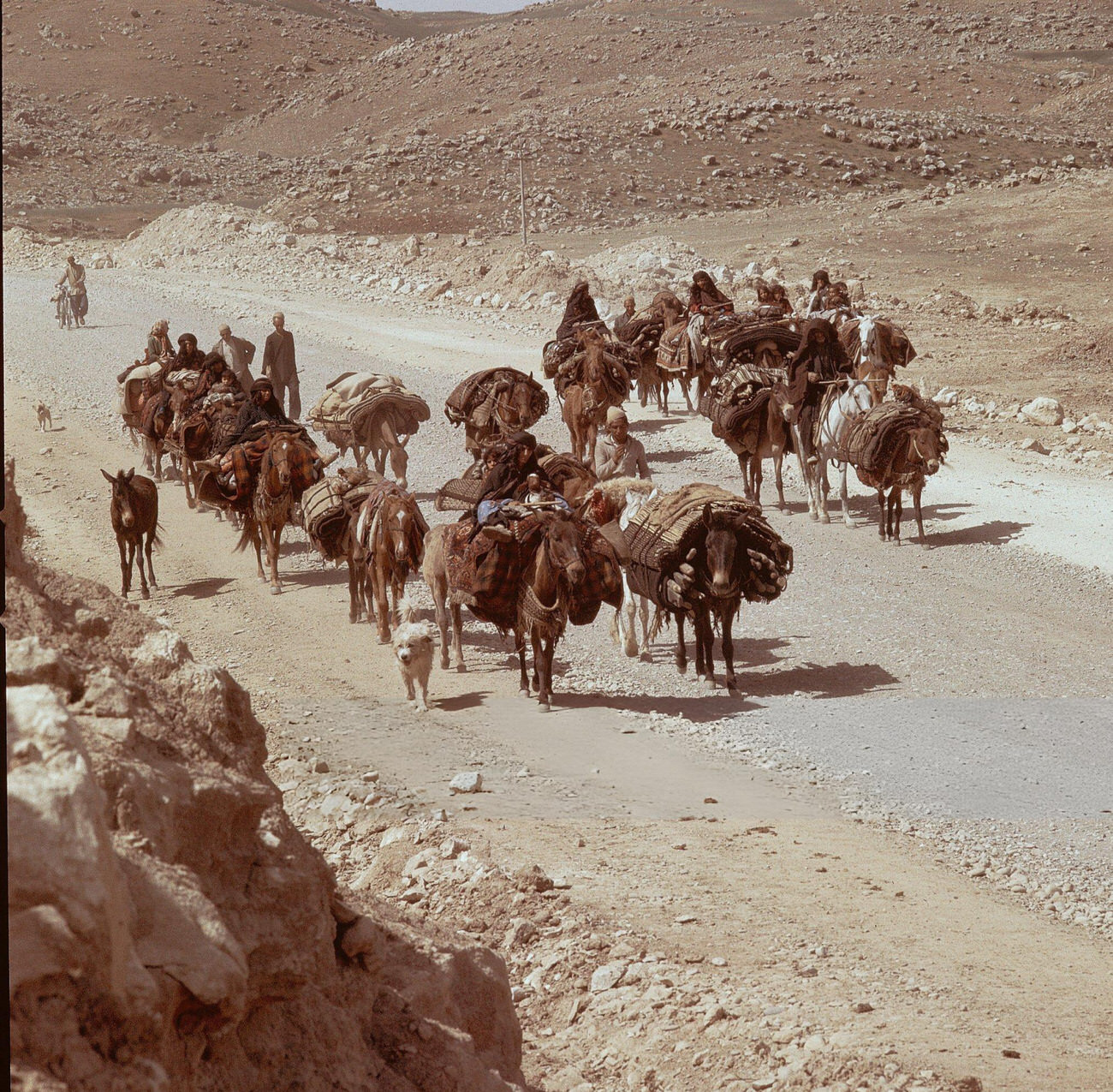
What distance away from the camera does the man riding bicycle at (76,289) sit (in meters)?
35.9

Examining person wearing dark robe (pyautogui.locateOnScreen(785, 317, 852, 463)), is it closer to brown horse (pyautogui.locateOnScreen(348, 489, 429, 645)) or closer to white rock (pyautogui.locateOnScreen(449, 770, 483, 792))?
brown horse (pyautogui.locateOnScreen(348, 489, 429, 645))

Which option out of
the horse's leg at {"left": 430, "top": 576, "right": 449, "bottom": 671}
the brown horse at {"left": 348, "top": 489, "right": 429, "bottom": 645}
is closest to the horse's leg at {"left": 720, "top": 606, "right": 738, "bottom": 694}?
the horse's leg at {"left": 430, "top": 576, "right": 449, "bottom": 671}

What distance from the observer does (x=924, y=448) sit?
17891 mm

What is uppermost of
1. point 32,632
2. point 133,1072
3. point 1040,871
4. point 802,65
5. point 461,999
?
point 802,65

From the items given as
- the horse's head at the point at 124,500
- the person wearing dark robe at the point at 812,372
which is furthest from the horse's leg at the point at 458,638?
the person wearing dark robe at the point at 812,372

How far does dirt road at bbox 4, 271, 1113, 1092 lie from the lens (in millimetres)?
7551

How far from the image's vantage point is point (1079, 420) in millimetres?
24375

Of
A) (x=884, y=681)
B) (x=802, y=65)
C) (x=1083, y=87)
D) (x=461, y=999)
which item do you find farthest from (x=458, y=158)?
(x=461, y=999)

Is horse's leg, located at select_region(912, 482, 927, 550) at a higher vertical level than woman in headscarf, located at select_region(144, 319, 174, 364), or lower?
lower

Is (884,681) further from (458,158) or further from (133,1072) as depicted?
(458,158)

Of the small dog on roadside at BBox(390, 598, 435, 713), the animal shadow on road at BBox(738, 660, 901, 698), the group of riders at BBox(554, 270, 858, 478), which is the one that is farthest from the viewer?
the group of riders at BBox(554, 270, 858, 478)

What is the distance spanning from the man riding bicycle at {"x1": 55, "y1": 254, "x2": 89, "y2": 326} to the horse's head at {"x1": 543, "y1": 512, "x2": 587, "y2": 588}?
87.7ft

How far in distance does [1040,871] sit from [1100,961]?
1.32m

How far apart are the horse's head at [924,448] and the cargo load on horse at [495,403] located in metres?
4.65
